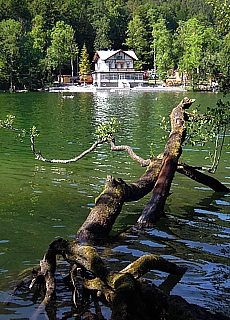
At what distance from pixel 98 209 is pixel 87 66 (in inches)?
4432

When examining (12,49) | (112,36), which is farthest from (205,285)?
(112,36)

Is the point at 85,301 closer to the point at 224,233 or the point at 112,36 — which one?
the point at 224,233

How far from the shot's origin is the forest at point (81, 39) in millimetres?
101438

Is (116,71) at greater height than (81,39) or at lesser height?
lesser

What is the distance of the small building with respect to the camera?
371ft

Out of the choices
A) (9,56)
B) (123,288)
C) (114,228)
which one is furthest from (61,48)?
(123,288)

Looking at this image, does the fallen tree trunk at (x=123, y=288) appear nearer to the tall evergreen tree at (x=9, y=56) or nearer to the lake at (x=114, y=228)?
the lake at (x=114, y=228)

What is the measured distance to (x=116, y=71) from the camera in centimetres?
11506

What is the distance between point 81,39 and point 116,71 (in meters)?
26.4

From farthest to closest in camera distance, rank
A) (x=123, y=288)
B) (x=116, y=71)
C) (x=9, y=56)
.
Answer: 1. (x=116, y=71)
2. (x=9, y=56)
3. (x=123, y=288)

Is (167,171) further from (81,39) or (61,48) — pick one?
(81,39)

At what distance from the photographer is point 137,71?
116m

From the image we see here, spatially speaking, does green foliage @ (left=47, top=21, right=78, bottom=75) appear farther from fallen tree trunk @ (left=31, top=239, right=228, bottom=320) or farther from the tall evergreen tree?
fallen tree trunk @ (left=31, top=239, right=228, bottom=320)

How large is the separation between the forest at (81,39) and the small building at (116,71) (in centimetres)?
532
